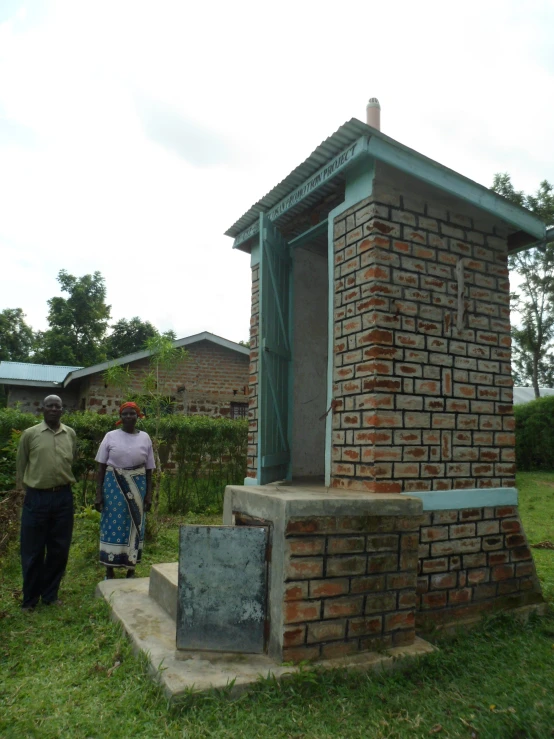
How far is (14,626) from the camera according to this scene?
3.86 meters

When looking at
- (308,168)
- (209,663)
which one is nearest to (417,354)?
(308,168)

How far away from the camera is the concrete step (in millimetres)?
3664

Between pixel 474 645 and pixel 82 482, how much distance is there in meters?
6.08

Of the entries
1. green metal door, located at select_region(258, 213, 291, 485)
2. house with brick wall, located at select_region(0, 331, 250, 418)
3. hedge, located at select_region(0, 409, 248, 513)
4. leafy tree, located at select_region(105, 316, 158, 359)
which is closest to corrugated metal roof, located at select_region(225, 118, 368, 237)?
green metal door, located at select_region(258, 213, 291, 485)

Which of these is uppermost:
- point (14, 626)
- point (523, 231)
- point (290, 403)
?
point (523, 231)

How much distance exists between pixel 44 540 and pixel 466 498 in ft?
10.4

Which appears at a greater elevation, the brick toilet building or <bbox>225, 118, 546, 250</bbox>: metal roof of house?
<bbox>225, 118, 546, 250</bbox>: metal roof of house

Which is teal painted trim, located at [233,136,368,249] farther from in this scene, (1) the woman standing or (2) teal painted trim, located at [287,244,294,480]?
(1) the woman standing

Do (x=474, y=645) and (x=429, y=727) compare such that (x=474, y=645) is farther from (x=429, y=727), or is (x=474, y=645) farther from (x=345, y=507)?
(x=345, y=507)

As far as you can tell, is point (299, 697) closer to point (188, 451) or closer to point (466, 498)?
point (466, 498)

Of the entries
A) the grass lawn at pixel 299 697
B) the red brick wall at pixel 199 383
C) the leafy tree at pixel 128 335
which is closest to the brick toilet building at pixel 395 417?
the grass lawn at pixel 299 697

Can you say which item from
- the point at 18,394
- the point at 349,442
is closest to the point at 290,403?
the point at 349,442

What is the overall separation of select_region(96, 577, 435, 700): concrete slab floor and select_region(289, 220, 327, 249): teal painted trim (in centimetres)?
292

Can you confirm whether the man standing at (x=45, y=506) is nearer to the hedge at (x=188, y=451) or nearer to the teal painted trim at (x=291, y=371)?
the teal painted trim at (x=291, y=371)
